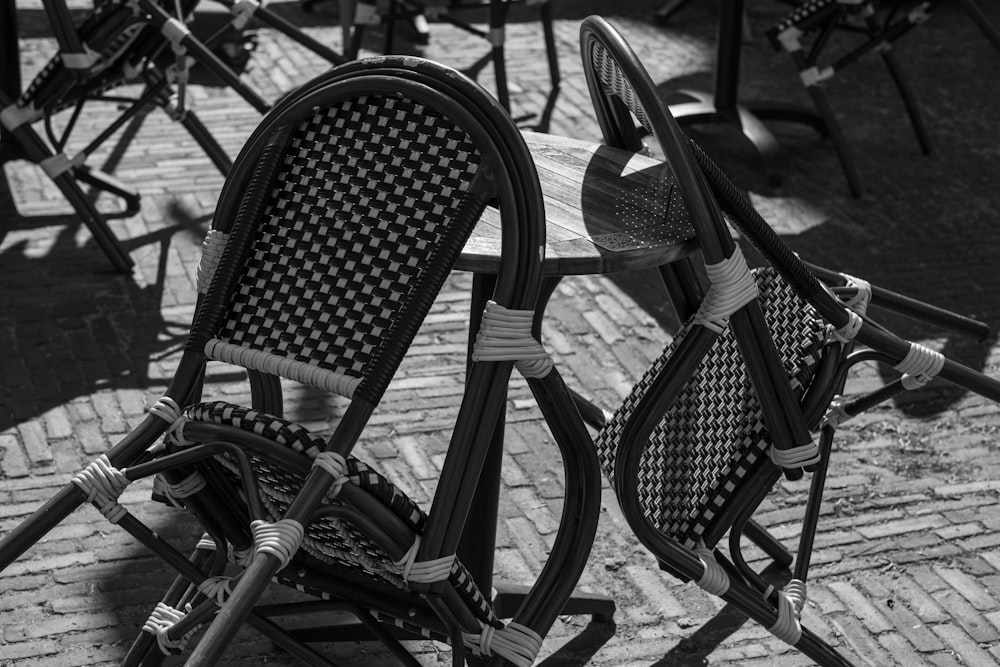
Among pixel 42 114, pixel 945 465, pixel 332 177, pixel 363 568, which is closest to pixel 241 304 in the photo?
pixel 332 177

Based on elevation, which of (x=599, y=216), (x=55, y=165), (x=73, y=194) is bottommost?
(x=73, y=194)

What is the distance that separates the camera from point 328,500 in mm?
1804

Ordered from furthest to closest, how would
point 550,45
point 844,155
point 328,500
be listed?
point 550,45 < point 844,155 < point 328,500

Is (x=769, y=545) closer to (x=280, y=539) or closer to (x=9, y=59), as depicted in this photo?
(x=280, y=539)

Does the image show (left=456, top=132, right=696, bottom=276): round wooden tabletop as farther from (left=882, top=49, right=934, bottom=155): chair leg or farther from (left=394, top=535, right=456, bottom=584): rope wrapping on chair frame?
(left=882, top=49, right=934, bottom=155): chair leg

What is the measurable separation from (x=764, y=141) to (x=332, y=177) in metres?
3.73

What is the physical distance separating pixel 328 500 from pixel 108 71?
3.07 metres

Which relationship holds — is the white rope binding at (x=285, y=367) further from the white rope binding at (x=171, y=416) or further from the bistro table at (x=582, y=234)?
the bistro table at (x=582, y=234)

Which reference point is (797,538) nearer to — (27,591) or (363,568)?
(363,568)

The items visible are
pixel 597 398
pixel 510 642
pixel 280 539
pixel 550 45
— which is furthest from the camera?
pixel 550 45

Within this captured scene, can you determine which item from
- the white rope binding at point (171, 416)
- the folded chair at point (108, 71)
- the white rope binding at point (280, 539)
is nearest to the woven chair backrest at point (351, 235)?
the white rope binding at point (171, 416)

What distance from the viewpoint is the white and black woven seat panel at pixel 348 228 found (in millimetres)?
1884

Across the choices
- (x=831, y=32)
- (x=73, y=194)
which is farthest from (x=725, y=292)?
(x=831, y=32)

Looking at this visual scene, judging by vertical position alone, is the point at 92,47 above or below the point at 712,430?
above
